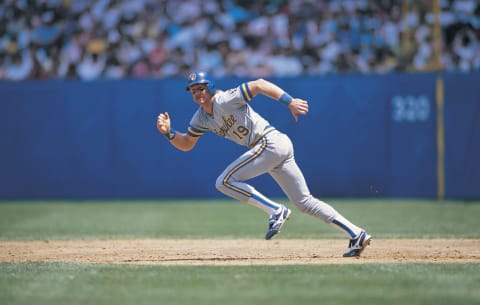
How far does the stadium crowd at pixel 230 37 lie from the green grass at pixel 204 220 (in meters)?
3.26

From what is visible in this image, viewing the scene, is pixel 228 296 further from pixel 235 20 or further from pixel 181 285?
pixel 235 20

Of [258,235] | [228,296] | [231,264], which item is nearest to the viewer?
[228,296]

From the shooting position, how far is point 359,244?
27.0 feet

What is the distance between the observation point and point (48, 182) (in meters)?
17.0

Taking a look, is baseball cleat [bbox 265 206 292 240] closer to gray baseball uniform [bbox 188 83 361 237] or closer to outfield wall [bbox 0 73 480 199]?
gray baseball uniform [bbox 188 83 361 237]

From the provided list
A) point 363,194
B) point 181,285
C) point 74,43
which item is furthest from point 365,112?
point 181,285

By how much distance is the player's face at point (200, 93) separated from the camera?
26.6 feet

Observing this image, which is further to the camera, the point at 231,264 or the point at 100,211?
the point at 100,211

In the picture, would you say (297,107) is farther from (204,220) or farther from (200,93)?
(204,220)

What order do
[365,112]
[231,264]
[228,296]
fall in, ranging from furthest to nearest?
[365,112] < [231,264] < [228,296]

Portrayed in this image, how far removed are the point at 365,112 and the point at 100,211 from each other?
6.12m

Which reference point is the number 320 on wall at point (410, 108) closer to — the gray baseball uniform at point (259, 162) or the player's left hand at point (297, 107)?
the gray baseball uniform at point (259, 162)

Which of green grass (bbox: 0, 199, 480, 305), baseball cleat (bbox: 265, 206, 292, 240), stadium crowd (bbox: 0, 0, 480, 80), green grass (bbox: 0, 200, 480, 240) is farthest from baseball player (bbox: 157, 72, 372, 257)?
stadium crowd (bbox: 0, 0, 480, 80)

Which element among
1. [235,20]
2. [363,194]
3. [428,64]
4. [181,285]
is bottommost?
[363,194]
